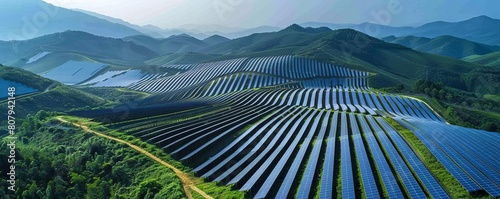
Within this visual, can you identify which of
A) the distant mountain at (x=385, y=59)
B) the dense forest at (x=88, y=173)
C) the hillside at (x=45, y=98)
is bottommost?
the dense forest at (x=88, y=173)

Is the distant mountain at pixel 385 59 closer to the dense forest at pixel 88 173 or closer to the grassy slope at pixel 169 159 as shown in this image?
the grassy slope at pixel 169 159

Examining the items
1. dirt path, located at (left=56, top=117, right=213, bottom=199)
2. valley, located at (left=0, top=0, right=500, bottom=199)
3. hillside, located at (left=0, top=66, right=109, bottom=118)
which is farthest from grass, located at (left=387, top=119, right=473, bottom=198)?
hillside, located at (left=0, top=66, right=109, bottom=118)

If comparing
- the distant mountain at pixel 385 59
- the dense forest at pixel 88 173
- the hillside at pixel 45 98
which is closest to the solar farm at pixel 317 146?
the dense forest at pixel 88 173

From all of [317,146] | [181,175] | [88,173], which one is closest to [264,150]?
[317,146]

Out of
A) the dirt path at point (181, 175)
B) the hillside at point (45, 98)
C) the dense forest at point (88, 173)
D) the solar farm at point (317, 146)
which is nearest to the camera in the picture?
the solar farm at point (317, 146)

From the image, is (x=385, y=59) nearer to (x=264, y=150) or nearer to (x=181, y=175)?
(x=264, y=150)

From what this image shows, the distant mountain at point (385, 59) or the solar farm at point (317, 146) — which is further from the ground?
the distant mountain at point (385, 59)

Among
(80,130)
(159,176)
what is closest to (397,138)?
(159,176)
